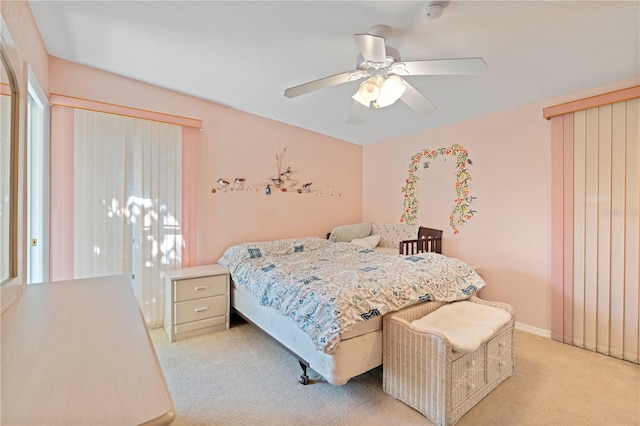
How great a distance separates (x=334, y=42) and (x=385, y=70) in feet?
1.43

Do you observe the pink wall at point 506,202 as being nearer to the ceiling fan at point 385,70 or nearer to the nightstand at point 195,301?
the ceiling fan at point 385,70

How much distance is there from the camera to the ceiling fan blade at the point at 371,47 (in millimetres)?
1548

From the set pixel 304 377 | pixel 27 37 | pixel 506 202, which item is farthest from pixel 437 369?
pixel 27 37

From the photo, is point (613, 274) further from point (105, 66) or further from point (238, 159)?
point (105, 66)

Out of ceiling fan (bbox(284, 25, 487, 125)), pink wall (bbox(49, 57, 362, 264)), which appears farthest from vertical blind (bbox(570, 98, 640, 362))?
pink wall (bbox(49, 57, 362, 264))

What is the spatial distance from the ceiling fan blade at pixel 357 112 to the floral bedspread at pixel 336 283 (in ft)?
4.11

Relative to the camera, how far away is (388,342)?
6.54ft

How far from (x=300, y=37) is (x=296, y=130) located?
78.5 inches

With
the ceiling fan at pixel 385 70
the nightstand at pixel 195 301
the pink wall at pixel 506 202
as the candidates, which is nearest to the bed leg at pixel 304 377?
the nightstand at pixel 195 301

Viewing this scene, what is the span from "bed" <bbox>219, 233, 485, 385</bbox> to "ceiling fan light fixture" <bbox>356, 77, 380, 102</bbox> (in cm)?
127

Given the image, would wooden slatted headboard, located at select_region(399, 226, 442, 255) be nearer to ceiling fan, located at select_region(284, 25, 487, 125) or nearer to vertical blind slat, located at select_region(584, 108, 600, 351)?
vertical blind slat, located at select_region(584, 108, 600, 351)

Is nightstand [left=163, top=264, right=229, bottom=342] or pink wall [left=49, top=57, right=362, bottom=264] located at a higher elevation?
pink wall [left=49, top=57, right=362, bottom=264]

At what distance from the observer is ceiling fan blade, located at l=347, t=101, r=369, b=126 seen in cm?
225

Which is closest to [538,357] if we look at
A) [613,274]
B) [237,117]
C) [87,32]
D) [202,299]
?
[613,274]
